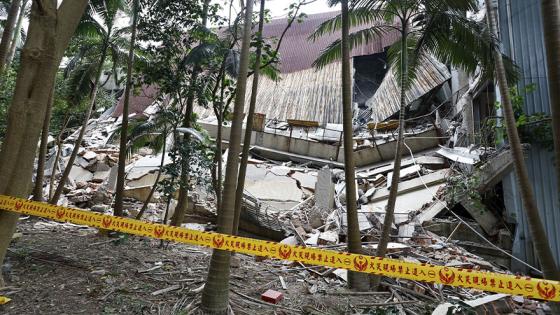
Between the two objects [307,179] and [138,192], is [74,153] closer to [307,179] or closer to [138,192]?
[138,192]

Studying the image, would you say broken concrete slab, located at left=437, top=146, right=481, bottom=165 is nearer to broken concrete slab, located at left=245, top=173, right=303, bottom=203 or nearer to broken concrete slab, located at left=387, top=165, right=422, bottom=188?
broken concrete slab, located at left=387, top=165, right=422, bottom=188

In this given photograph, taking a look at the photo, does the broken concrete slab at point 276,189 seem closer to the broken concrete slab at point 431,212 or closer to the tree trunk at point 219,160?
the broken concrete slab at point 431,212

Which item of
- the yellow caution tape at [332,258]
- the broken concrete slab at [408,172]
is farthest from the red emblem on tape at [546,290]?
the broken concrete slab at [408,172]

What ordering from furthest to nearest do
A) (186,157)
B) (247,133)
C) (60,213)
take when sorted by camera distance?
(186,157), (247,133), (60,213)

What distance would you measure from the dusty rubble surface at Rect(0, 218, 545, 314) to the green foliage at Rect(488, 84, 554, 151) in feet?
9.22

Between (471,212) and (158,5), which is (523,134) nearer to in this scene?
(471,212)

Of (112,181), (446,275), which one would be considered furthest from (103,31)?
(446,275)

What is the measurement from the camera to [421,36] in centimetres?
559

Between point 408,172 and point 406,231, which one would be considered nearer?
point 406,231

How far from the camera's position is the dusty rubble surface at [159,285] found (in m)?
3.88

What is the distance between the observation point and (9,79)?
11391 millimetres

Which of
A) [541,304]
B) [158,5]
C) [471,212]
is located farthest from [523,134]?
[158,5]

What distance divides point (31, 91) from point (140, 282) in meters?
2.54

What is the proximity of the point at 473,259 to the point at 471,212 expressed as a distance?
1423mm
